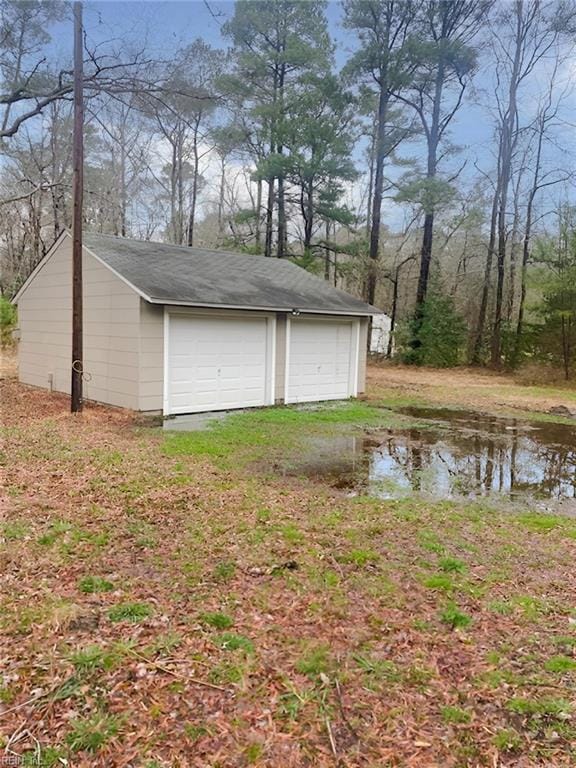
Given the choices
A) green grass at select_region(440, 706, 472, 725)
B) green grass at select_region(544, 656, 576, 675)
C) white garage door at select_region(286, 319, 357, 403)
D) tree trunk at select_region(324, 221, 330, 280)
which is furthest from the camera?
tree trunk at select_region(324, 221, 330, 280)

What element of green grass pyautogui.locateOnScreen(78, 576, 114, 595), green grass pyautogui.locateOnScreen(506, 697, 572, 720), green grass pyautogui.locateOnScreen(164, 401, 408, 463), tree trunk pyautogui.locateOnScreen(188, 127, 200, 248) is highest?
tree trunk pyautogui.locateOnScreen(188, 127, 200, 248)

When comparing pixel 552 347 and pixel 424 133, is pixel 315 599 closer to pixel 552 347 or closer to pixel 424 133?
pixel 552 347

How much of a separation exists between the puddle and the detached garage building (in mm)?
3063

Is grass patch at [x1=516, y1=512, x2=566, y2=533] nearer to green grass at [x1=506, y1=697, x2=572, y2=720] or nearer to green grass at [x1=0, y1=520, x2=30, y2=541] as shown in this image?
green grass at [x1=506, y1=697, x2=572, y2=720]

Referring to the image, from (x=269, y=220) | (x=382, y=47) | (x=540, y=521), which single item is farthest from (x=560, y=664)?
(x=382, y=47)

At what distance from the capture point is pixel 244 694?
247 cm

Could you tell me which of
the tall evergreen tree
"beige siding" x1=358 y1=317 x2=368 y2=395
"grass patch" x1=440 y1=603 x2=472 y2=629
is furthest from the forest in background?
"grass patch" x1=440 y1=603 x2=472 y2=629

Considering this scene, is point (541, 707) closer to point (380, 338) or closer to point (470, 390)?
point (470, 390)

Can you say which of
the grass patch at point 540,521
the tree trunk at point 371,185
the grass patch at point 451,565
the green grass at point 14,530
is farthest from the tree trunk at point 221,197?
the grass patch at point 451,565

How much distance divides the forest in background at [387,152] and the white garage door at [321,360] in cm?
896

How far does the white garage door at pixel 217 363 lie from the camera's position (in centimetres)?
1003

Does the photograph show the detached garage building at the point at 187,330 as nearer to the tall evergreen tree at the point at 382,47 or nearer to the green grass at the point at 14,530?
the green grass at the point at 14,530

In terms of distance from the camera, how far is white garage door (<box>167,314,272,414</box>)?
10.0m

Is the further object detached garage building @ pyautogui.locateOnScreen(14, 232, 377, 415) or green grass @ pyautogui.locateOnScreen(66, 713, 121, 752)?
detached garage building @ pyautogui.locateOnScreen(14, 232, 377, 415)
